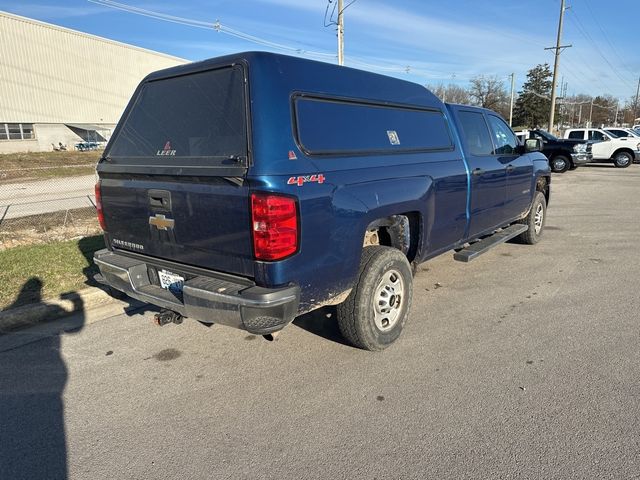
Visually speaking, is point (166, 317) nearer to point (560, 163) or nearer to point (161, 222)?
point (161, 222)

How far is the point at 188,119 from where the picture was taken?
338 centimetres

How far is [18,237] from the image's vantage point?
767 centimetres

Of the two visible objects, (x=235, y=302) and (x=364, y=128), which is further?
(x=364, y=128)

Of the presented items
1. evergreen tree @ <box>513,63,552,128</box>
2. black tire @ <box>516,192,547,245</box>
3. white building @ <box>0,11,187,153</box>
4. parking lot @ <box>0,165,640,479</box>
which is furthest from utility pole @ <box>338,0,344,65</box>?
evergreen tree @ <box>513,63,552,128</box>

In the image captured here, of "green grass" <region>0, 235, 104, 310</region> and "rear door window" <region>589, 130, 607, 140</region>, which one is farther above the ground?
"rear door window" <region>589, 130, 607, 140</region>

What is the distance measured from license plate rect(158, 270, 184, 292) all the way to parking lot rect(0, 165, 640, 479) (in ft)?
2.19

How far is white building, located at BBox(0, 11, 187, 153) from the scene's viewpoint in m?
40.2

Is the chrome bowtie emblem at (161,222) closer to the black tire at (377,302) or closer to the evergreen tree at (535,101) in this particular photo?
the black tire at (377,302)

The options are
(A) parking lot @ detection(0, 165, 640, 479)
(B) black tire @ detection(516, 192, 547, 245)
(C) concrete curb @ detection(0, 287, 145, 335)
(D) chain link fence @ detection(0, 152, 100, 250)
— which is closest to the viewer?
(A) parking lot @ detection(0, 165, 640, 479)

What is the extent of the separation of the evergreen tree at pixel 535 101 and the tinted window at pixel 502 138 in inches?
2738

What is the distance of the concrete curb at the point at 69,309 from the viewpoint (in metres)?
4.37

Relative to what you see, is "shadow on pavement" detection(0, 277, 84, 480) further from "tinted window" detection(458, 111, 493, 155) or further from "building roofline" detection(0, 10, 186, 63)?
"building roofline" detection(0, 10, 186, 63)

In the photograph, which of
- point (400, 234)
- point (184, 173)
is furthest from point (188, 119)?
point (400, 234)

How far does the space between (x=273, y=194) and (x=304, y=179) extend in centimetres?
28
